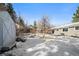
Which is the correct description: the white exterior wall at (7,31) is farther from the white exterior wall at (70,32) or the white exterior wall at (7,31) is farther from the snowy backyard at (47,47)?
the white exterior wall at (70,32)

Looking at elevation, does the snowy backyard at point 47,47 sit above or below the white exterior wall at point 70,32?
below

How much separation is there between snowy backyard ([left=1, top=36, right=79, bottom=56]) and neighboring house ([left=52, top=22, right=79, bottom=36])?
90mm

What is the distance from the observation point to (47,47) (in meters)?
3.18

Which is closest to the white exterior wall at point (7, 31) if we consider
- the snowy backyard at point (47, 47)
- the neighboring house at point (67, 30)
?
the snowy backyard at point (47, 47)

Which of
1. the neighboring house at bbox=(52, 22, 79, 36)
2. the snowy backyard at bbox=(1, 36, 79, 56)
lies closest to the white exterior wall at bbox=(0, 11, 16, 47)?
the snowy backyard at bbox=(1, 36, 79, 56)

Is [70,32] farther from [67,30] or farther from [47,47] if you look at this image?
[47,47]

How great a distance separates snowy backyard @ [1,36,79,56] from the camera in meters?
3.12

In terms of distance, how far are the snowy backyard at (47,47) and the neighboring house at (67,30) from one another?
90 millimetres

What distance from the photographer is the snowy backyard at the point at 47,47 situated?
3121 mm

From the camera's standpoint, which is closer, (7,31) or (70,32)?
(7,31)

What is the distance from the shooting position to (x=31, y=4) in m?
3.17

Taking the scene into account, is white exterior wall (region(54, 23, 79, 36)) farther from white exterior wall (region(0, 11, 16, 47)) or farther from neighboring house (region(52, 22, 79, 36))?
white exterior wall (region(0, 11, 16, 47))

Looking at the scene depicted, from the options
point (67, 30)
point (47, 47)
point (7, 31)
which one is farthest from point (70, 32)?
point (7, 31)

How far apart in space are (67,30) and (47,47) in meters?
0.47
